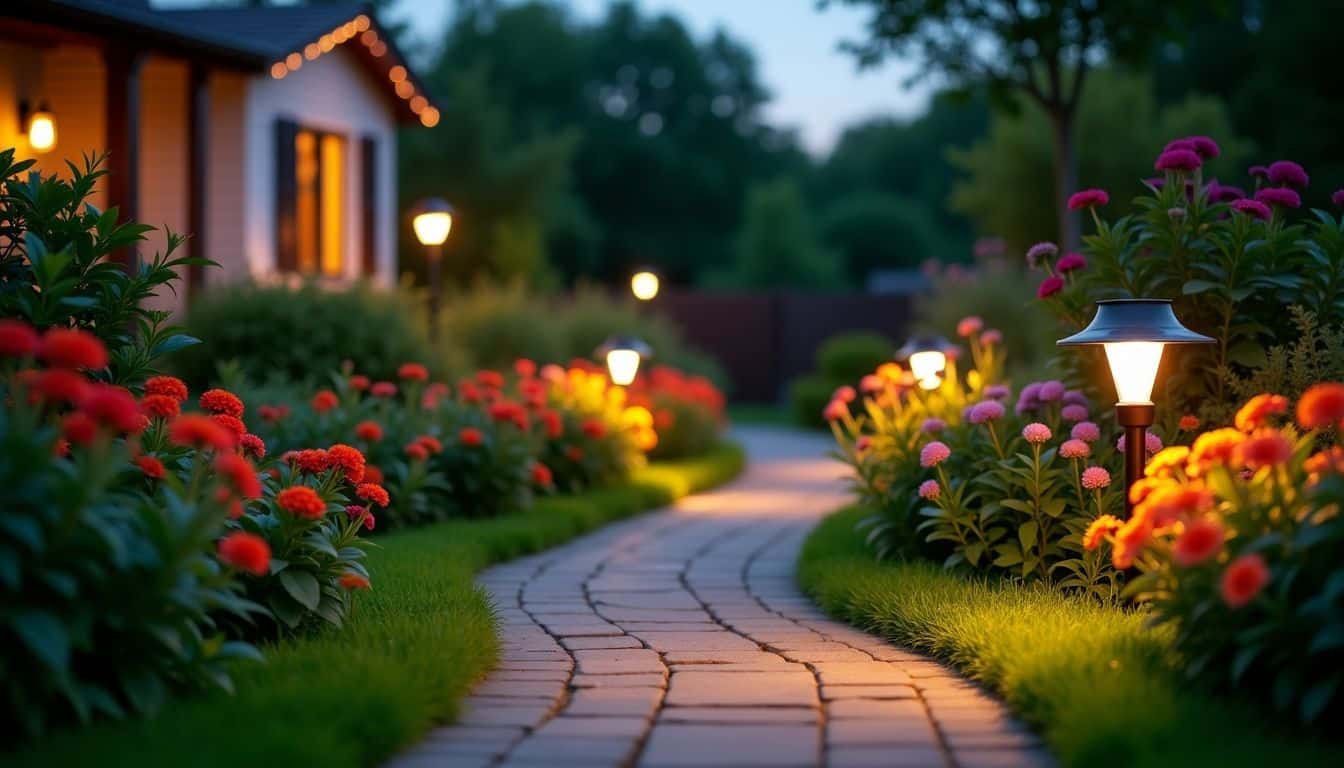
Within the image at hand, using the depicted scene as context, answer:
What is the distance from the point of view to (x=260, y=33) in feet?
45.4

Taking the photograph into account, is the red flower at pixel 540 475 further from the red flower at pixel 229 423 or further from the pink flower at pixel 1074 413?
the red flower at pixel 229 423

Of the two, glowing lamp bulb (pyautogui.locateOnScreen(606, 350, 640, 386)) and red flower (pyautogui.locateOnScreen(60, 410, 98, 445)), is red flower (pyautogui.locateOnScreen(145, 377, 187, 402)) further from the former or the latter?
glowing lamp bulb (pyautogui.locateOnScreen(606, 350, 640, 386))

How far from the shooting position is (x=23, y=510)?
358cm

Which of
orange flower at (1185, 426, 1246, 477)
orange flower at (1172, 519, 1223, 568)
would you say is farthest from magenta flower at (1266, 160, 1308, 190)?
orange flower at (1172, 519, 1223, 568)

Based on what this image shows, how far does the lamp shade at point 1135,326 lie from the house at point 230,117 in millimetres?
6916

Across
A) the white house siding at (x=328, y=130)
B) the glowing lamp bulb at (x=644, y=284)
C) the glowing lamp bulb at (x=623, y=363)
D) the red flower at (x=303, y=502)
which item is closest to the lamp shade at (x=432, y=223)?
the glowing lamp bulb at (x=623, y=363)

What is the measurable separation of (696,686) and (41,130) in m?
8.07

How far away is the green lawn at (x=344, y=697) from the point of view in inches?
138

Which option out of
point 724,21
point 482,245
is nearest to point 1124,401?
point 482,245

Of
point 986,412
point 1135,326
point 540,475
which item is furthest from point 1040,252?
point 540,475

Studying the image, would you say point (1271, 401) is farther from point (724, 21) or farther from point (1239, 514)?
point (724, 21)

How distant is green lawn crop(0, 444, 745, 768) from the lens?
3498 mm

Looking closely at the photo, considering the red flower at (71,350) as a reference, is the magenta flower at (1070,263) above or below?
above

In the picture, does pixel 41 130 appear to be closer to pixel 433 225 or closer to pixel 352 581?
pixel 433 225
